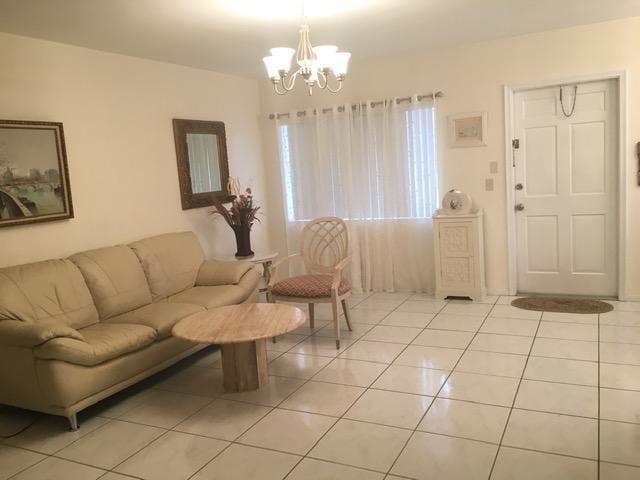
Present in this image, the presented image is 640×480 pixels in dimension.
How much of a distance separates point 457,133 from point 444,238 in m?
1.00

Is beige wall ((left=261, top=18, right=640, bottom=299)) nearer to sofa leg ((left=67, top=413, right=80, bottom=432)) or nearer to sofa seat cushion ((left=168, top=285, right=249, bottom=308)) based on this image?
sofa seat cushion ((left=168, top=285, right=249, bottom=308))

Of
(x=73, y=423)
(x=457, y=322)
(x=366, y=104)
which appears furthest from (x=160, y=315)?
(x=366, y=104)

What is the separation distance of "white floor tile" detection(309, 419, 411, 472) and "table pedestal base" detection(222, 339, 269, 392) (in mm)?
719

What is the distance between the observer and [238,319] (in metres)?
3.33

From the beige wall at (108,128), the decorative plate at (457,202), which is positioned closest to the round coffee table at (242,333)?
the beige wall at (108,128)

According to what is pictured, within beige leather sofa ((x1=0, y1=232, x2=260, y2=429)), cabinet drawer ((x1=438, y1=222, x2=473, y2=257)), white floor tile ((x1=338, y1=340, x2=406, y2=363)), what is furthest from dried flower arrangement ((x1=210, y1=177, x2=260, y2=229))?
cabinet drawer ((x1=438, y1=222, x2=473, y2=257))

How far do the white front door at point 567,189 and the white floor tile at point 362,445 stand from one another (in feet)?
9.59

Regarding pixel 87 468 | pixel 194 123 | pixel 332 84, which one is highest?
pixel 332 84

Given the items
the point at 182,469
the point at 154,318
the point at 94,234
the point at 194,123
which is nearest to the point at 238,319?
the point at 154,318

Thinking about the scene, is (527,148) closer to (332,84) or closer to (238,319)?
(332,84)

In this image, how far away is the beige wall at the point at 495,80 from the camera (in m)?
4.39

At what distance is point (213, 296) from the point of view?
3992mm

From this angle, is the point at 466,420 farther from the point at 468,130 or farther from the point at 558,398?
the point at 468,130

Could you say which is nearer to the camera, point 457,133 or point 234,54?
point 234,54
